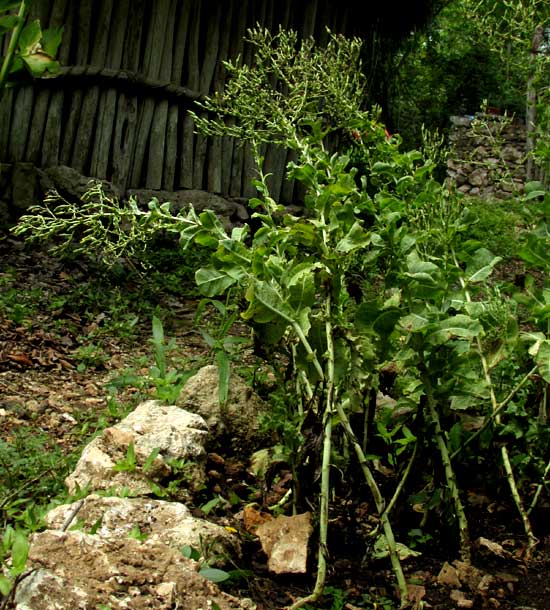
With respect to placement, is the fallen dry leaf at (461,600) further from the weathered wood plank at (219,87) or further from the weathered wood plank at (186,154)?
the weathered wood plank at (219,87)

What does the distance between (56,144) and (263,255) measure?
16.4 feet

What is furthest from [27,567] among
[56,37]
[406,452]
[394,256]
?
[406,452]

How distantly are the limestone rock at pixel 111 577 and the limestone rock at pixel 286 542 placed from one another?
0.34 m

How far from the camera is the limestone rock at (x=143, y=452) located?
2578 mm

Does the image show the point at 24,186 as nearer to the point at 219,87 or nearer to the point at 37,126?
the point at 37,126

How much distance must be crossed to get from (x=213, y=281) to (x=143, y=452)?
28.3 inches

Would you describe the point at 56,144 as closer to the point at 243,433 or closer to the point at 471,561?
the point at 243,433

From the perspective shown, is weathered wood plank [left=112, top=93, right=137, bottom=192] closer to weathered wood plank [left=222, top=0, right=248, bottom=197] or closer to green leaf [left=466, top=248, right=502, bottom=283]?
weathered wood plank [left=222, top=0, right=248, bottom=197]

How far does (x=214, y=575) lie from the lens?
1.92 meters

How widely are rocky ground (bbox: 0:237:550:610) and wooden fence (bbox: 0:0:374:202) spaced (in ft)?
3.62

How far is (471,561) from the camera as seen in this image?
7.73 ft

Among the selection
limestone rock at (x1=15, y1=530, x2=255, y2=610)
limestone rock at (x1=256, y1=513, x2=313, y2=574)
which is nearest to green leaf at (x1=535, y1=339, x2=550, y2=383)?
limestone rock at (x1=256, y1=513, x2=313, y2=574)

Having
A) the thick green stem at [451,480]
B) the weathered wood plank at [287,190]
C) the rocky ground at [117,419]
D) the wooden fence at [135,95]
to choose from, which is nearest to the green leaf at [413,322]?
the thick green stem at [451,480]

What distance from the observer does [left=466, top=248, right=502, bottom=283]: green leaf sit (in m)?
2.55
